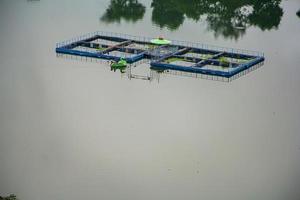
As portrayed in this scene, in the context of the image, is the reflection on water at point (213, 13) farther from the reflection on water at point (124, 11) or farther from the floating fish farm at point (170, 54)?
the floating fish farm at point (170, 54)

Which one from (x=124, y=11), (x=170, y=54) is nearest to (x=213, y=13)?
(x=124, y=11)

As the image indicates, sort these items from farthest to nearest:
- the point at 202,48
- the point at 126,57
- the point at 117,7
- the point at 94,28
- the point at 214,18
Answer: the point at 117,7
the point at 214,18
the point at 94,28
the point at 202,48
the point at 126,57

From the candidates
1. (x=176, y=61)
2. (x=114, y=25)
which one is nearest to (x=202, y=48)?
(x=176, y=61)

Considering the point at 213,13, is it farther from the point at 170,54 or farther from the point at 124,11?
the point at 170,54

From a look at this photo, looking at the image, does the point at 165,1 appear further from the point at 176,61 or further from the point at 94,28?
the point at 176,61

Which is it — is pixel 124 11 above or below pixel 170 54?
above

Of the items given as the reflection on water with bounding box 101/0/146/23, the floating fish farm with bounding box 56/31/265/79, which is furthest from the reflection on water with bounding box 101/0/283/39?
the floating fish farm with bounding box 56/31/265/79
